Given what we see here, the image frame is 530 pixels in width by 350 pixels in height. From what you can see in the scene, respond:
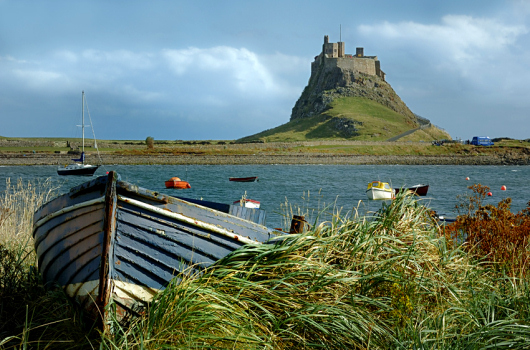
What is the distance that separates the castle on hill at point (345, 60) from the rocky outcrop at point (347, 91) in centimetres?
119

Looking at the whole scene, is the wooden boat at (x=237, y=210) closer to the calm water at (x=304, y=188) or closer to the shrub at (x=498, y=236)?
the shrub at (x=498, y=236)

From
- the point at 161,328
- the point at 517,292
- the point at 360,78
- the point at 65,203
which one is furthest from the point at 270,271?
the point at 360,78

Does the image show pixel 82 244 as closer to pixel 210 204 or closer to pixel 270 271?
pixel 270 271

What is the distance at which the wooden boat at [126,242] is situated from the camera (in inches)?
150

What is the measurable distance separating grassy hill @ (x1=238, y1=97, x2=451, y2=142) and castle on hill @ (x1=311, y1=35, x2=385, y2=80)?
10077mm

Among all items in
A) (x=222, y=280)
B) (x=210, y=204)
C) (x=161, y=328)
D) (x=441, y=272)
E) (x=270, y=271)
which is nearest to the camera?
(x=161, y=328)

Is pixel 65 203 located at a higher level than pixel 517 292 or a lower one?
higher

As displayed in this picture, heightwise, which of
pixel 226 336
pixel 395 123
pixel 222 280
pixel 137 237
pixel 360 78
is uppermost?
pixel 360 78

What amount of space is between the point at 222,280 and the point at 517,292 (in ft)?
8.23

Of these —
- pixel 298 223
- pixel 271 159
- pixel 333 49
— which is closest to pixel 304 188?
pixel 298 223

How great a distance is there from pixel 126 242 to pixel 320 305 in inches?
59.2

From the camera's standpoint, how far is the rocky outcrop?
12675cm

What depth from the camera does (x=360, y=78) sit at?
424 ft

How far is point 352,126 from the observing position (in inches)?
4227
